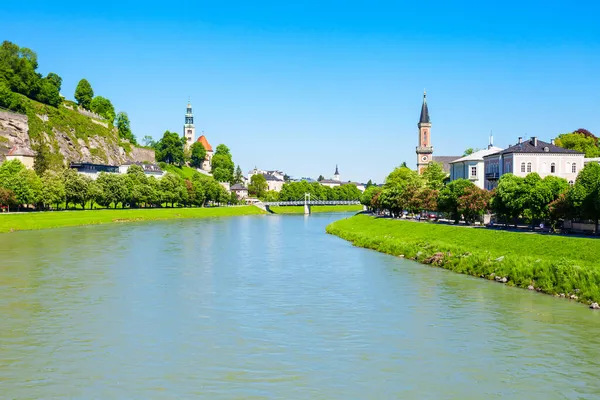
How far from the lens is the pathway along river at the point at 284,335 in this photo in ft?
61.9

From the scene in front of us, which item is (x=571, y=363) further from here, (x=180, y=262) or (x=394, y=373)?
(x=180, y=262)

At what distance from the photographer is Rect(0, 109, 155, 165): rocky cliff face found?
123m

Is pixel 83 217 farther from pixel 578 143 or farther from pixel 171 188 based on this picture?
pixel 578 143

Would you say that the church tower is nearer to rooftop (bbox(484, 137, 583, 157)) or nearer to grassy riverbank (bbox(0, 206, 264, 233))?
grassy riverbank (bbox(0, 206, 264, 233))

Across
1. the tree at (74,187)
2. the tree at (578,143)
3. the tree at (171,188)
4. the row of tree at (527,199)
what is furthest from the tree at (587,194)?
the tree at (171,188)

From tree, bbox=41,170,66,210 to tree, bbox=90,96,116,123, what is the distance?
85599mm

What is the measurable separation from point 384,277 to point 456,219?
109 feet

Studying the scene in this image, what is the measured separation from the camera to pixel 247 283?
3678 cm

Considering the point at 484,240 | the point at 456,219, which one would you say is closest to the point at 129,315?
the point at 484,240

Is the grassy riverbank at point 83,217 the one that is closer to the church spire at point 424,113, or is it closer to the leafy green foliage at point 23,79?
the leafy green foliage at point 23,79

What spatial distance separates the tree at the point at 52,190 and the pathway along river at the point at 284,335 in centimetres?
5291

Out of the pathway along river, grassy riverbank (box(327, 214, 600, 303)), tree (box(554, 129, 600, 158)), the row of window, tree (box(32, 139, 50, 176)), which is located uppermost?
tree (box(554, 129, 600, 158))

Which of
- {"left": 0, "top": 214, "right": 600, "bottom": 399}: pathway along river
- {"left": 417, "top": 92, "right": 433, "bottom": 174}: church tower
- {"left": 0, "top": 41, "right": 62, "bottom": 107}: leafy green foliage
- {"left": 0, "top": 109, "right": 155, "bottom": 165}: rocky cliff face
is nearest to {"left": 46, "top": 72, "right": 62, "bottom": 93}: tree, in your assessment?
{"left": 0, "top": 41, "right": 62, "bottom": 107}: leafy green foliage

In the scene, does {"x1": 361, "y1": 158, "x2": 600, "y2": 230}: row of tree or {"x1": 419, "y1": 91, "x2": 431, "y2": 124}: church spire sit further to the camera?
{"x1": 419, "y1": 91, "x2": 431, "y2": 124}: church spire
